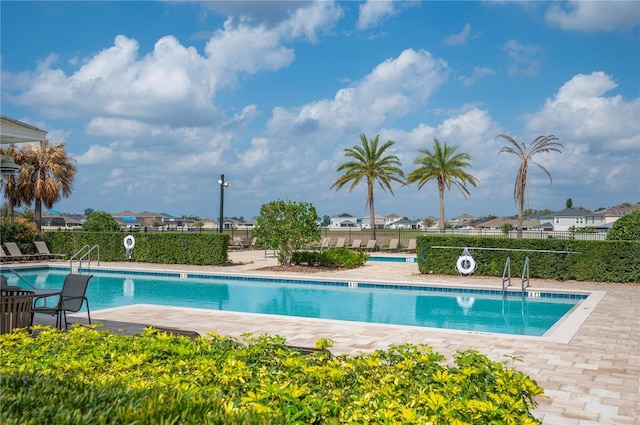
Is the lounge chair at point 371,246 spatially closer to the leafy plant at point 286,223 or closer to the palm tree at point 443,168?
the palm tree at point 443,168

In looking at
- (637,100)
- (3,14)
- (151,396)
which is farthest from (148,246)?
(151,396)

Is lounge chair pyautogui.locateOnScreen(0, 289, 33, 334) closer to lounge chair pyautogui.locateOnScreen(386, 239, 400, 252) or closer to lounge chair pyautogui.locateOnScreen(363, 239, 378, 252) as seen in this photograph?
lounge chair pyautogui.locateOnScreen(363, 239, 378, 252)

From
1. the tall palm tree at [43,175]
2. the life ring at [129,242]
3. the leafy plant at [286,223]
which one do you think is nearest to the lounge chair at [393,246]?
the leafy plant at [286,223]

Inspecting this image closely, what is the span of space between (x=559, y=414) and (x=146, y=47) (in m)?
14.1

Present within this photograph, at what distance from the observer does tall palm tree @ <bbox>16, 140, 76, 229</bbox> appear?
1105 inches

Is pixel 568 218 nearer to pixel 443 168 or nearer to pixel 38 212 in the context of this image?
pixel 443 168

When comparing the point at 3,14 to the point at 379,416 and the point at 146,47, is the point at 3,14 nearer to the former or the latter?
the point at 379,416

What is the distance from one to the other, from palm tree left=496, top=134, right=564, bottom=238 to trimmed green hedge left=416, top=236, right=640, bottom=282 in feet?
34.8

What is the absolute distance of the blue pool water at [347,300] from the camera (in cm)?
1125

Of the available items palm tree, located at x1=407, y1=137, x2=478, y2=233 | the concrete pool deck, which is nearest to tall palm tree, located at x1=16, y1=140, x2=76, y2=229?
palm tree, located at x1=407, y1=137, x2=478, y2=233

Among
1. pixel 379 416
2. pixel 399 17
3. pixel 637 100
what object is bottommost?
pixel 379 416

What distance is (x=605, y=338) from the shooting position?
781 centimetres

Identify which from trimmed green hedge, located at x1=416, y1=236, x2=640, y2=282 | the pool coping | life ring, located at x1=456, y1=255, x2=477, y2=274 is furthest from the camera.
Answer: life ring, located at x1=456, y1=255, x2=477, y2=274

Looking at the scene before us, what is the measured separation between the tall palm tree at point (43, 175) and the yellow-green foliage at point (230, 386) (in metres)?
26.2
